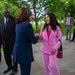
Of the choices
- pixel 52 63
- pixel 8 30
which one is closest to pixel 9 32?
pixel 8 30

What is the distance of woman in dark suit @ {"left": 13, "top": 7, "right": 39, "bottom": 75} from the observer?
4.12m

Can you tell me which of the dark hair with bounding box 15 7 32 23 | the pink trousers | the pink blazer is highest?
the dark hair with bounding box 15 7 32 23

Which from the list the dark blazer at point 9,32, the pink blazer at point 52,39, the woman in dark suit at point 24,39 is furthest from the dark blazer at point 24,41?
the dark blazer at point 9,32

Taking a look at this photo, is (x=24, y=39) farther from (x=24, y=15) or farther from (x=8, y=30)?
(x=8, y=30)

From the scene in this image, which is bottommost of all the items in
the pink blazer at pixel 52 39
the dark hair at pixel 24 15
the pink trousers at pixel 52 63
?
the pink trousers at pixel 52 63

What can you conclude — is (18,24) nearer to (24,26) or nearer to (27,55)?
(24,26)

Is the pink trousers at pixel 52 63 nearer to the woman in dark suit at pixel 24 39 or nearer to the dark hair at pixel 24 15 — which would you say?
the woman in dark suit at pixel 24 39

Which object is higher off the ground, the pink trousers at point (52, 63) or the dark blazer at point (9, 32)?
the dark blazer at point (9, 32)

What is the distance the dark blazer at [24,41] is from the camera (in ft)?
13.5

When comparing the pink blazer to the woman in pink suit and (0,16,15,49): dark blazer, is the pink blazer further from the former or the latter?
(0,16,15,49): dark blazer

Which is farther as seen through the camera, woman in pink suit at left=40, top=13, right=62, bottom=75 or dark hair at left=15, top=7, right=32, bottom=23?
woman in pink suit at left=40, top=13, right=62, bottom=75

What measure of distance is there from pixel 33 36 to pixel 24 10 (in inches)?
20.3

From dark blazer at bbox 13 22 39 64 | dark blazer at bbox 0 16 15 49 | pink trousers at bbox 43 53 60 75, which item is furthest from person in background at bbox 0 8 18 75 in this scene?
dark blazer at bbox 13 22 39 64

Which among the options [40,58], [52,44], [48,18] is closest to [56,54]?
[52,44]
